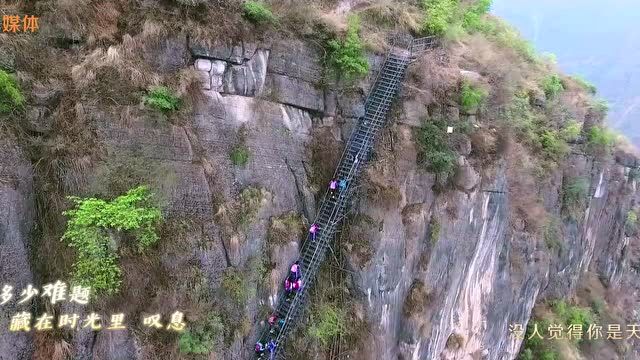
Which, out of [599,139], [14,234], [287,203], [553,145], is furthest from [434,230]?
[599,139]

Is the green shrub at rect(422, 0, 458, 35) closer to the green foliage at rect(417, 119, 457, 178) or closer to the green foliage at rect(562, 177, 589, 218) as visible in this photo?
the green foliage at rect(417, 119, 457, 178)

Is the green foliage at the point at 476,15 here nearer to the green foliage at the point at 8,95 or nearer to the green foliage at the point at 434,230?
the green foliage at the point at 434,230

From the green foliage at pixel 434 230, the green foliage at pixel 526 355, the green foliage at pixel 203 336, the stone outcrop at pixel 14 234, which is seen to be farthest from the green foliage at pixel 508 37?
the stone outcrop at pixel 14 234

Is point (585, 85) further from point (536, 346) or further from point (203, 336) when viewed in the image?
point (203, 336)

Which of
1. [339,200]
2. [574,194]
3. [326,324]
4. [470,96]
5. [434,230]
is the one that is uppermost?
[470,96]

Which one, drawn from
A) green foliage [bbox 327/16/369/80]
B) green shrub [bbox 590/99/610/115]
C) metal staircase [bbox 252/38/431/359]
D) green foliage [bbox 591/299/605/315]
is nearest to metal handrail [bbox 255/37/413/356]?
metal staircase [bbox 252/38/431/359]
